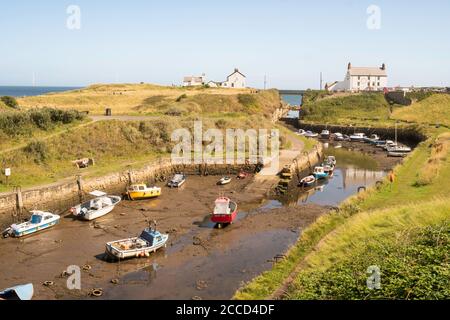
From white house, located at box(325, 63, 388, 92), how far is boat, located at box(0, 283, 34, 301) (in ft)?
417

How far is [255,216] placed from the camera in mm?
34406

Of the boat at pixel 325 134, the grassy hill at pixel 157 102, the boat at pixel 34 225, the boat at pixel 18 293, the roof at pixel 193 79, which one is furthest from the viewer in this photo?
the roof at pixel 193 79

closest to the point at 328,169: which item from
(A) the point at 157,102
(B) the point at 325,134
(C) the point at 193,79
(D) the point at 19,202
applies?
(D) the point at 19,202

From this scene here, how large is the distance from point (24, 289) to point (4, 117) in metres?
30.3

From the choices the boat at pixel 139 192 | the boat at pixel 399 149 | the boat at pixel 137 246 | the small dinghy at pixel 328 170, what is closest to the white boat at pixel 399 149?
the boat at pixel 399 149

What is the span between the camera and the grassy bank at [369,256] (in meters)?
15.0

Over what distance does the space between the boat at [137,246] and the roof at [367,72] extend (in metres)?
121

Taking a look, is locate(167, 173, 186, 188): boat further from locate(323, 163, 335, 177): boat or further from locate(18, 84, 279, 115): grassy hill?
locate(18, 84, 279, 115): grassy hill

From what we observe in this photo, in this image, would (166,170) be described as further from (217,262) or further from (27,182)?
(217,262)

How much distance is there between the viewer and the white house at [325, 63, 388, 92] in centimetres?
13650

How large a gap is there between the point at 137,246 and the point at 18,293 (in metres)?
7.44

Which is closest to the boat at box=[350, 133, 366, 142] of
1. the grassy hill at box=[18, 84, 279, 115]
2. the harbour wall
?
the harbour wall

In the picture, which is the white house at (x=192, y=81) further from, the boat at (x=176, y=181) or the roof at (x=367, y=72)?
the boat at (x=176, y=181)
